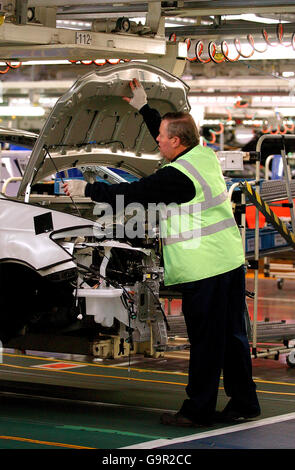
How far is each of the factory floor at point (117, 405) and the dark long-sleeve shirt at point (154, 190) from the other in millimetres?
1353

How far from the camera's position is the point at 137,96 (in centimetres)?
736

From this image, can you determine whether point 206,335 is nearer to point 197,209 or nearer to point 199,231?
point 199,231

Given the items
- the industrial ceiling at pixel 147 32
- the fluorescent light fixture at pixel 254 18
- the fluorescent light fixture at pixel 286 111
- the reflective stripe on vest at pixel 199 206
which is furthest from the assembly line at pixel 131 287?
the fluorescent light fixture at pixel 286 111

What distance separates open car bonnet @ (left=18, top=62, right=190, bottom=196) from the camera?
7.06 metres

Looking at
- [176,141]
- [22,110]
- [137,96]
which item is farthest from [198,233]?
[22,110]

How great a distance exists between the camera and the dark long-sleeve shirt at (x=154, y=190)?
20.7 ft

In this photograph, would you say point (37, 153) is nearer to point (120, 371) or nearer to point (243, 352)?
point (243, 352)

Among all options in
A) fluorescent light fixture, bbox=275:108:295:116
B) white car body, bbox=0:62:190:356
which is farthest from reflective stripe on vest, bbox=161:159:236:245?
fluorescent light fixture, bbox=275:108:295:116

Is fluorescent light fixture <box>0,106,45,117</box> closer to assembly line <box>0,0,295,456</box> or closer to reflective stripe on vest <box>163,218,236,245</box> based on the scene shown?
assembly line <box>0,0,295,456</box>

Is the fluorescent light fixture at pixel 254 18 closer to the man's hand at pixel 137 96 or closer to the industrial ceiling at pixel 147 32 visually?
the industrial ceiling at pixel 147 32

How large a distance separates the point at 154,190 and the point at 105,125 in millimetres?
1626

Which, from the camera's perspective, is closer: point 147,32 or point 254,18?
point 147,32

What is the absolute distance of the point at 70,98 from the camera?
273 inches
